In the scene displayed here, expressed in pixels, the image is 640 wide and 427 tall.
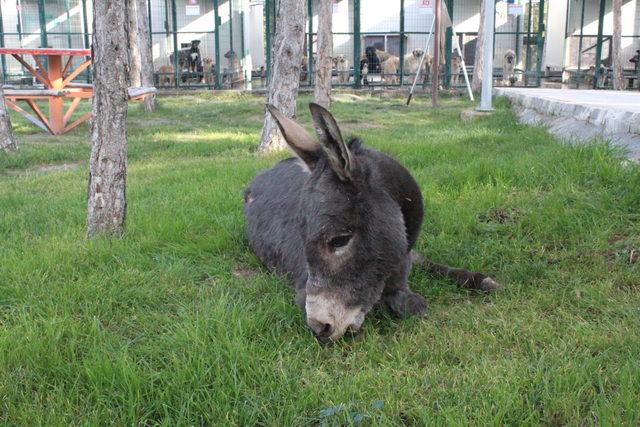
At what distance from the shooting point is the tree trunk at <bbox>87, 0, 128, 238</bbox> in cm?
404

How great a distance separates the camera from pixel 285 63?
318 inches

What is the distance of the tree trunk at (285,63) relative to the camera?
311 inches

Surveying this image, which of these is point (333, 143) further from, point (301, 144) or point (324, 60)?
point (324, 60)

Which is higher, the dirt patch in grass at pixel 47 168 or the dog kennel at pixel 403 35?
the dog kennel at pixel 403 35

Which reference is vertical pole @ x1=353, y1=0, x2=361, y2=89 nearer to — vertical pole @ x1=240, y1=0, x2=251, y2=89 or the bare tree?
vertical pole @ x1=240, y1=0, x2=251, y2=89

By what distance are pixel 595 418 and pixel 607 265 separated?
168cm

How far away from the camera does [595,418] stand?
202 cm

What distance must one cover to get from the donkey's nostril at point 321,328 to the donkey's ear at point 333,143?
63cm

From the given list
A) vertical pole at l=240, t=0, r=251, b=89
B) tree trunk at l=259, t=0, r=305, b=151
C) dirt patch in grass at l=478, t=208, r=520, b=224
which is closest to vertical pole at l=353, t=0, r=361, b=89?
vertical pole at l=240, t=0, r=251, b=89

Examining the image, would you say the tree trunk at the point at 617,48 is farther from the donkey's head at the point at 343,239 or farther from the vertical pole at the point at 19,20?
the vertical pole at the point at 19,20

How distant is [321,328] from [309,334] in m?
0.26

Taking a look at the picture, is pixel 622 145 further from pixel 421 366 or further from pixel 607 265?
pixel 421 366

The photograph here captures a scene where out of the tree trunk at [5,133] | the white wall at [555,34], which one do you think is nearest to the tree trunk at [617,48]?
the white wall at [555,34]

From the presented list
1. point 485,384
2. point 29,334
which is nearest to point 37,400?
point 29,334
